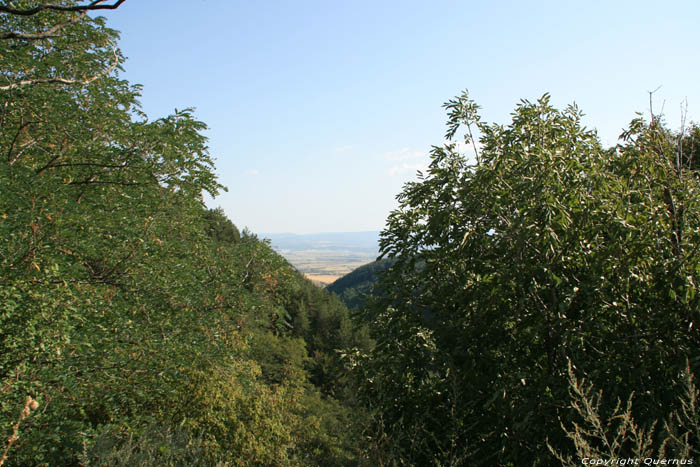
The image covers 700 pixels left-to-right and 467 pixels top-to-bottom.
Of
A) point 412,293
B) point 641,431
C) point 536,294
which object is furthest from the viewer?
point 412,293

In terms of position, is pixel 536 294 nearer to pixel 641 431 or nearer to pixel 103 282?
pixel 641 431

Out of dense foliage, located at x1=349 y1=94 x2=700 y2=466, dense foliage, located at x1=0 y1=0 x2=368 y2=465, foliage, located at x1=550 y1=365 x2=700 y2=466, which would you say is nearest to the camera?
foliage, located at x1=550 y1=365 x2=700 y2=466

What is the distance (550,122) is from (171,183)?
8522mm

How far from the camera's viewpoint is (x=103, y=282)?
8.26 meters

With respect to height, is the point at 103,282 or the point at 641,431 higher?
the point at 103,282

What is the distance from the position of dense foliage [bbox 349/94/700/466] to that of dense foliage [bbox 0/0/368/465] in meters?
1.74

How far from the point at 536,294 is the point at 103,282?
8362 mm

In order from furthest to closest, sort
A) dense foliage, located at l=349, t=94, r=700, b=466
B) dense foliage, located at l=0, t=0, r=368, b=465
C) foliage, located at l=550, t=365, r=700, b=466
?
1. dense foliage, located at l=0, t=0, r=368, b=465
2. dense foliage, located at l=349, t=94, r=700, b=466
3. foliage, located at l=550, t=365, r=700, b=466

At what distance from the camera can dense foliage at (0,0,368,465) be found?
5.95 metres

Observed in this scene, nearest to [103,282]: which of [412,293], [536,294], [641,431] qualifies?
[412,293]

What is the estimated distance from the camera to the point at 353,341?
46031mm

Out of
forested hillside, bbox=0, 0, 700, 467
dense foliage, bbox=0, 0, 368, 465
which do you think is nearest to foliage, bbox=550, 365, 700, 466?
forested hillside, bbox=0, 0, 700, 467

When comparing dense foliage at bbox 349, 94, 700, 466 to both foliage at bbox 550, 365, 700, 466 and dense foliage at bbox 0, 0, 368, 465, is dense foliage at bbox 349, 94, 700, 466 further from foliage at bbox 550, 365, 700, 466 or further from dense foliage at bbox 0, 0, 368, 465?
dense foliage at bbox 0, 0, 368, 465

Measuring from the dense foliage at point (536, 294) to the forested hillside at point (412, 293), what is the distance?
4 cm
